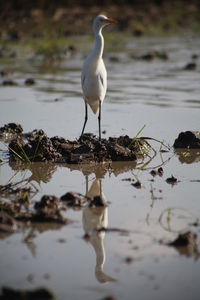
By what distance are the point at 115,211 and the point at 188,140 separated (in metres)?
2.87

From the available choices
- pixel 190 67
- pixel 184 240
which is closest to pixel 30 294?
pixel 184 240

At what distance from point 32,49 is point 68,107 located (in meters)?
8.24

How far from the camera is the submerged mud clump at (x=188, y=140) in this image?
866cm

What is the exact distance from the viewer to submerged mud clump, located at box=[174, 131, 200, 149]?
8.66 metres

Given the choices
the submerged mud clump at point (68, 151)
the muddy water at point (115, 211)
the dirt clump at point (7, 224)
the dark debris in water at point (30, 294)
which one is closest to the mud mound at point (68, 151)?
the submerged mud clump at point (68, 151)

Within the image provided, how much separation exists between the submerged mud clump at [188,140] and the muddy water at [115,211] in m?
0.24

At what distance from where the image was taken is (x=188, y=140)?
28.5 feet

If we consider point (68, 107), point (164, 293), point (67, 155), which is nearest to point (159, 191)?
point (67, 155)

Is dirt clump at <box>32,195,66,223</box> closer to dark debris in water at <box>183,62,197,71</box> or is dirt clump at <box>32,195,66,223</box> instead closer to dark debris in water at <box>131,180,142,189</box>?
dark debris in water at <box>131,180,142,189</box>

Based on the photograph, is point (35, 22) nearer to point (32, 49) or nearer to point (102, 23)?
point (32, 49)

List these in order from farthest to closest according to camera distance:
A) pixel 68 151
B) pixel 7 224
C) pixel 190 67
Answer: pixel 190 67 < pixel 68 151 < pixel 7 224

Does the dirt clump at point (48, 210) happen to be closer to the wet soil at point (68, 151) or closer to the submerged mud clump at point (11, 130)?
the wet soil at point (68, 151)

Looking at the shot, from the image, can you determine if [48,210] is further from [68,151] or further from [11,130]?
[11,130]

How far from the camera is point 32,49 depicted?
1944 centimetres
